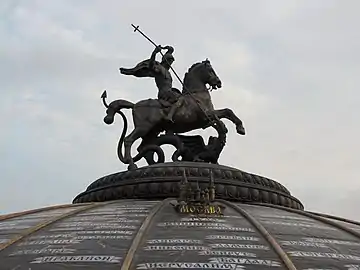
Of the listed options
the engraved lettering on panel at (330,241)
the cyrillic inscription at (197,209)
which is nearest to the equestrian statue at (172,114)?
the cyrillic inscription at (197,209)

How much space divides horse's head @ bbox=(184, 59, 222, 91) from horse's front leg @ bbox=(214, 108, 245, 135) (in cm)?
59

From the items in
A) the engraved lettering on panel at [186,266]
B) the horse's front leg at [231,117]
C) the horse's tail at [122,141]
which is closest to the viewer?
the engraved lettering on panel at [186,266]

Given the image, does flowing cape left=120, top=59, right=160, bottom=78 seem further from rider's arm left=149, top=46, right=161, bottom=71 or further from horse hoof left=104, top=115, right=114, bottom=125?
horse hoof left=104, top=115, right=114, bottom=125

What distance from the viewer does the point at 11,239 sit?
10.8m

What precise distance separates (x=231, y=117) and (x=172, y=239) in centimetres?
638

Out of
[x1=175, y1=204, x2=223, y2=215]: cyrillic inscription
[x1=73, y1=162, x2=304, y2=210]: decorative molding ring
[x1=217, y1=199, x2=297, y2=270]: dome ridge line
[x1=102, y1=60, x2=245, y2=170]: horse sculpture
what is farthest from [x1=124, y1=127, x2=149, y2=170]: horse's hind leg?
[x1=175, y1=204, x2=223, y2=215]: cyrillic inscription

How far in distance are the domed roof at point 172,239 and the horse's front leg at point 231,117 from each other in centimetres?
319

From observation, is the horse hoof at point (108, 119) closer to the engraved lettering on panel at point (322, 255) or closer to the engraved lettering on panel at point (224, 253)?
the engraved lettering on panel at point (224, 253)

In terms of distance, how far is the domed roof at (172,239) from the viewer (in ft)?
31.0

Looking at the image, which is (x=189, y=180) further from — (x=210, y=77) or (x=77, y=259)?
(x=77, y=259)

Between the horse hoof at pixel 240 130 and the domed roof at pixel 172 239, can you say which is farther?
the horse hoof at pixel 240 130

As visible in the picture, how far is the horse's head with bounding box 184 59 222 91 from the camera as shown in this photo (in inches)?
645

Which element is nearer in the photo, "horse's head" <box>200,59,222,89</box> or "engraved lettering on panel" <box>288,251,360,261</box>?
"engraved lettering on panel" <box>288,251,360,261</box>

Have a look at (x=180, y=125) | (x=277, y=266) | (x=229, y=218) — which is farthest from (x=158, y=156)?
(x=277, y=266)
